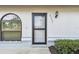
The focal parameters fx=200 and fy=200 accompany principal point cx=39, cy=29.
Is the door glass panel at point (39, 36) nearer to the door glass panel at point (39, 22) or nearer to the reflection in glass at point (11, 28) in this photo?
the door glass panel at point (39, 22)

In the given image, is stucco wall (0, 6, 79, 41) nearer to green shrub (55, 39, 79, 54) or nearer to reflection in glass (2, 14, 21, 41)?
reflection in glass (2, 14, 21, 41)

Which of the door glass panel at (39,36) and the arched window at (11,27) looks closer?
the arched window at (11,27)

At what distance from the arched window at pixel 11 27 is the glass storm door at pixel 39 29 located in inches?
45.5

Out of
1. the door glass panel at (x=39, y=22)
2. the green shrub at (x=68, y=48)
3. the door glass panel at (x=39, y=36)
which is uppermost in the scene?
the door glass panel at (x=39, y=22)

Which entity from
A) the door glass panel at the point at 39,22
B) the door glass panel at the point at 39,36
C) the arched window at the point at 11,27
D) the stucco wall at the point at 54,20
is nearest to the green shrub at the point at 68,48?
the stucco wall at the point at 54,20

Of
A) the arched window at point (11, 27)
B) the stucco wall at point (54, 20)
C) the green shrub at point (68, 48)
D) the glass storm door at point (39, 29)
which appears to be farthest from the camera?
the glass storm door at point (39, 29)

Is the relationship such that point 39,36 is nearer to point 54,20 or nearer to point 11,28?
point 54,20

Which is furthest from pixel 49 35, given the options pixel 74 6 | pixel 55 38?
pixel 74 6

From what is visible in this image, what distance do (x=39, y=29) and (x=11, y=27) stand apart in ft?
7.08

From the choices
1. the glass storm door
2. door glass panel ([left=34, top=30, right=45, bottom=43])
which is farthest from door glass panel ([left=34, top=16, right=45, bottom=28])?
door glass panel ([left=34, top=30, right=45, bottom=43])

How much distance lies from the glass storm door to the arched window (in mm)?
1155

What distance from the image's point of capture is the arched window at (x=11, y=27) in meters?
15.3

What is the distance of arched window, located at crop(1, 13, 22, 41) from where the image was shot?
15.3m

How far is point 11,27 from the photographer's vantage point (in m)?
15.4
